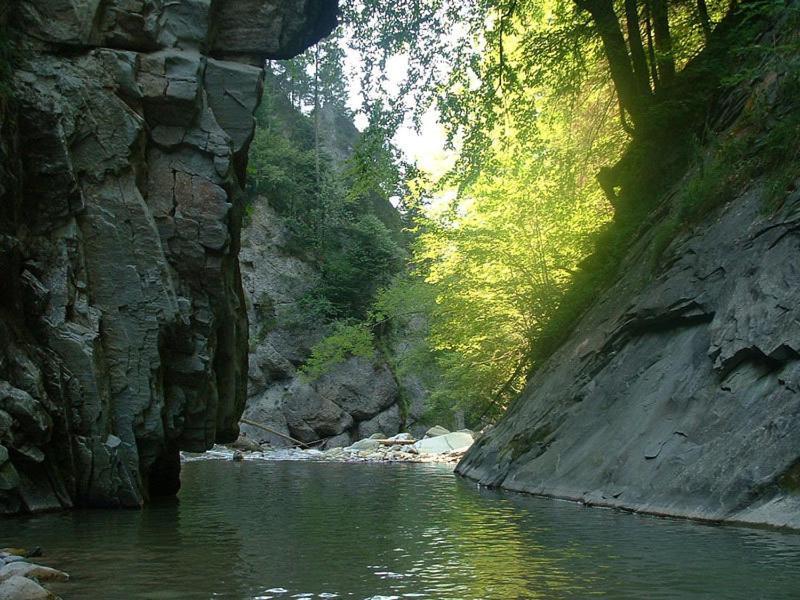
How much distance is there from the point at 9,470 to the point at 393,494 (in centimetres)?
696

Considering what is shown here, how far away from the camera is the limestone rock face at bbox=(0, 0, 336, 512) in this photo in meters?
11.3

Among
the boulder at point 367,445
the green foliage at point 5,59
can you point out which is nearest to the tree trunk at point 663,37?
the green foliage at point 5,59

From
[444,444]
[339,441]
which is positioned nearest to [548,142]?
[444,444]

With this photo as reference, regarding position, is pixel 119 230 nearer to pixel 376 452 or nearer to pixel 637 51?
pixel 637 51

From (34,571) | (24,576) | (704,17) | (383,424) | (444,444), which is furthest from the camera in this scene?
(383,424)

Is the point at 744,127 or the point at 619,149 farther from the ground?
the point at 619,149

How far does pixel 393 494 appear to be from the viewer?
15117mm

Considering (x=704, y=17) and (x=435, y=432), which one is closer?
(x=704, y=17)

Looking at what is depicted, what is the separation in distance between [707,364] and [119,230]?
9013 mm

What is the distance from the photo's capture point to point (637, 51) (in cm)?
1694

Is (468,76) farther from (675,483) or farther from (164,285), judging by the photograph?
(675,483)

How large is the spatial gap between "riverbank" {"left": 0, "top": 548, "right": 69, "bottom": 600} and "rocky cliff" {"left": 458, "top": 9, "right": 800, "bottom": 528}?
686cm

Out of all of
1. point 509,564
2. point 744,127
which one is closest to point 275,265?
point 744,127

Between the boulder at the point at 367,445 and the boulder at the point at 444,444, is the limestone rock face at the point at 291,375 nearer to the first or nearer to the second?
the boulder at the point at 367,445
